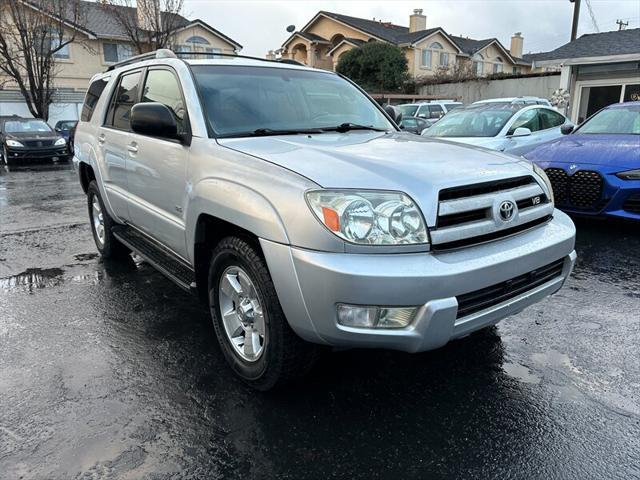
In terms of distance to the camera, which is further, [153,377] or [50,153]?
[50,153]

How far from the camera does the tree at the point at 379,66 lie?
32.1 metres

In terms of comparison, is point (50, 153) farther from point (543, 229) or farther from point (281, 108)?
point (543, 229)

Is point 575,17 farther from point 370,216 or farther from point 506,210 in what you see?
point 370,216

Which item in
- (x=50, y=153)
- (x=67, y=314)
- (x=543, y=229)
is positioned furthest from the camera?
(x=50, y=153)

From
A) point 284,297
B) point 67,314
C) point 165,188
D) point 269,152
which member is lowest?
point 67,314

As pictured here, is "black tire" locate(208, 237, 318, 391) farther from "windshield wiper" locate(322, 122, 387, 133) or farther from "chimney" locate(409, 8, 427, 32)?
"chimney" locate(409, 8, 427, 32)

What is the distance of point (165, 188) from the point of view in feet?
11.4

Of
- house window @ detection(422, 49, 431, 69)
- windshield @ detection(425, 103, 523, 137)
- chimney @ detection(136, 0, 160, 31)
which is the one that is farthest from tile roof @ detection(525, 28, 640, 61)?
house window @ detection(422, 49, 431, 69)

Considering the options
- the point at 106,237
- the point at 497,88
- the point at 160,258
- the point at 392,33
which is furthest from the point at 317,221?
the point at 392,33

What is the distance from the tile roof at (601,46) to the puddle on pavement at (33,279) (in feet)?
59.3

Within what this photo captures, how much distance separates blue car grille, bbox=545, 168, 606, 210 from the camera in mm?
5883

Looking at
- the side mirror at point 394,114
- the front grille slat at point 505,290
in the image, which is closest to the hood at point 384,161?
the front grille slat at point 505,290

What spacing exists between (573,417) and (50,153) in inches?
677

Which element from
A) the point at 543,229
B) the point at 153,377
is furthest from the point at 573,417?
the point at 153,377
